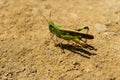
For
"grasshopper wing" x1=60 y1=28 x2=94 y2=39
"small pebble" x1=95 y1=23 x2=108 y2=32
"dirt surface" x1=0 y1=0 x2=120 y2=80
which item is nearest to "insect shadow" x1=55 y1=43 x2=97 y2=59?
"dirt surface" x1=0 y1=0 x2=120 y2=80

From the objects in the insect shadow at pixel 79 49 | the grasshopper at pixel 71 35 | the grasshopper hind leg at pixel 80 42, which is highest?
the grasshopper at pixel 71 35

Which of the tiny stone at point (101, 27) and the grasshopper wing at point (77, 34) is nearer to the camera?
the grasshopper wing at point (77, 34)

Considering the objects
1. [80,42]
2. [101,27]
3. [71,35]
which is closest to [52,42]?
[71,35]

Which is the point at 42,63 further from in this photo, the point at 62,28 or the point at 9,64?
the point at 62,28

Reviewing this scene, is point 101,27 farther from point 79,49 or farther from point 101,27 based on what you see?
point 79,49

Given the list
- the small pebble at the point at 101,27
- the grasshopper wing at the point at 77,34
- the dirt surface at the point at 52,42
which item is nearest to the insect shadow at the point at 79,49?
the dirt surface at the point at 52,42

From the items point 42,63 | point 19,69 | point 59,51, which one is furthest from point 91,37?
point 19,69

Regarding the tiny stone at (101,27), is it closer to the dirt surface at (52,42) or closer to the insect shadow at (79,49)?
the dirt surface at (52,42)

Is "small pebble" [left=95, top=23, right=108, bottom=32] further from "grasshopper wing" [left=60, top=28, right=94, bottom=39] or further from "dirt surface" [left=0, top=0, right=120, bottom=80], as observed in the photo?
"grasshopper wing" [left=60, top=28, right=94, bottom=39]
